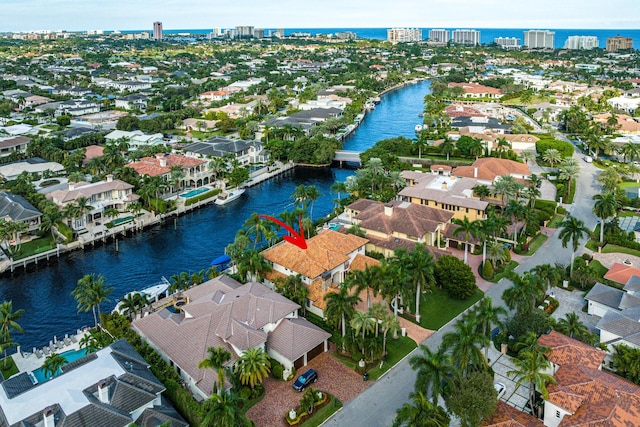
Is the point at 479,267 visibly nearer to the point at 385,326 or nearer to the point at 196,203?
the point at 385,326

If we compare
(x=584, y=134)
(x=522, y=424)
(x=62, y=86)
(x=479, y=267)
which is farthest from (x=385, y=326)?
(x=62, y=86)

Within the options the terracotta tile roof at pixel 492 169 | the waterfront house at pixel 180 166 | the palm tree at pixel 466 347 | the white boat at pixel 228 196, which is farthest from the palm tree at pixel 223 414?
the terracotta tile roof at pixel 492 169

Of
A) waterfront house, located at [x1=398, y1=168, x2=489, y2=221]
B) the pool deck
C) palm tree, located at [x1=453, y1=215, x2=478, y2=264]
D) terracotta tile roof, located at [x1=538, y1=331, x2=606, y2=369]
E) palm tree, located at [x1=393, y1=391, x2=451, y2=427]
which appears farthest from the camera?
waterfront house, located at [x1=398, y1=168, x2=489, y2=221]

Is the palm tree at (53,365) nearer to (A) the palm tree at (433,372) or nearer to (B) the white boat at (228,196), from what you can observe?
(A) the palm tree at (433,372)

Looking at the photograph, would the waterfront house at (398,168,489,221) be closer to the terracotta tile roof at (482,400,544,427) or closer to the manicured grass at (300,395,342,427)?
the terracotta tile roof at (482,400,544,427)

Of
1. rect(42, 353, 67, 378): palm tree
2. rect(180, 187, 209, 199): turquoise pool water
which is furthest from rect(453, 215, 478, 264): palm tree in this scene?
rect(180, 187, 209, 199): turquoise pool water

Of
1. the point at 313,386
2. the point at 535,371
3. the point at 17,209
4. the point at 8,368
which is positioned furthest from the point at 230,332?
the point at 17,209

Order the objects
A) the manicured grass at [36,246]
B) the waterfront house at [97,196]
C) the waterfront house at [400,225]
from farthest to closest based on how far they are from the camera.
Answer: the waterfront house at [97,196]
the manicured grass at [36,246]
the waterfront house at [400,225]
